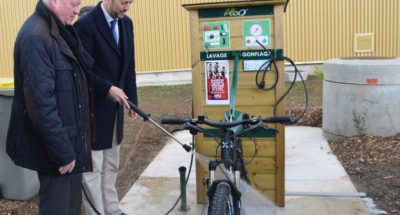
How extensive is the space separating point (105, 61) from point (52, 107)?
1158 mm

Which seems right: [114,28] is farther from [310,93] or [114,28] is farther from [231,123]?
[310,93]

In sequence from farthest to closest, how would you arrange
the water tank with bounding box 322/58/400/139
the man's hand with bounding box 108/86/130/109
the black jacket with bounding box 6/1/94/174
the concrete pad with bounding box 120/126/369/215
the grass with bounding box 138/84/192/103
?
the grass with bounding box 138/84/192/103, the water tank with bounding box 322/58/400/139, the concrete pad with bounding box 120/126/369/215, the man's hand with bounding box 108/86/130/109, the black jacket with bounding box 6/1/94/174

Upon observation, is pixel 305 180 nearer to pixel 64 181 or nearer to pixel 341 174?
pixel 341 174

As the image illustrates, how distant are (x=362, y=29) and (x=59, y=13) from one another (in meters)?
10.8

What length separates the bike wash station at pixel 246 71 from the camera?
3.88 meters

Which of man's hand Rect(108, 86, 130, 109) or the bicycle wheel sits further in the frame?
man's hand Rect(108, 86, 130, 109)

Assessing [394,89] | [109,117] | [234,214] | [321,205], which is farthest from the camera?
[394,89]

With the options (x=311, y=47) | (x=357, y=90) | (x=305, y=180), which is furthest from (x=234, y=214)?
(x=311, y=47)

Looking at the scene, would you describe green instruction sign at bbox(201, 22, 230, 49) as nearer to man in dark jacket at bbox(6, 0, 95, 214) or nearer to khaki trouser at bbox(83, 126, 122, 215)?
khaki trouser at bbox(83, 126, 122, 215)

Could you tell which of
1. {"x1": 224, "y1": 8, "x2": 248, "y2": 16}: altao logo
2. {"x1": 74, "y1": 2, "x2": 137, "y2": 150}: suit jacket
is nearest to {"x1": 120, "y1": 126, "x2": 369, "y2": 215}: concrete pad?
{"x1": 74, "y1": 2, "x2": 137, "y2": 150}: suit jacket

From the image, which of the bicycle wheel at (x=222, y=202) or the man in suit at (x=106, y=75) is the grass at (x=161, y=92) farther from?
the bicycle wheel at (x=222, y=202)

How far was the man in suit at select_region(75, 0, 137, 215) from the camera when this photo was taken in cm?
354

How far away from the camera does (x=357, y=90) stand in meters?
5.93

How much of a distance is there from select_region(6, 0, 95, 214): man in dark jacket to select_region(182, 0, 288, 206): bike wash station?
1.37m
